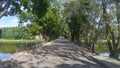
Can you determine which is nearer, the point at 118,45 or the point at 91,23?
the point at 118,45

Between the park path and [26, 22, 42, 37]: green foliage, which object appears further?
[26, 22, 42, 37]: green foliage

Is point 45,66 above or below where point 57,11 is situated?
below

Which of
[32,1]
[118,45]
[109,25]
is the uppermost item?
[32,1]

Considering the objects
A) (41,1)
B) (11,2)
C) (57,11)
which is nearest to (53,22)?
(57,11)

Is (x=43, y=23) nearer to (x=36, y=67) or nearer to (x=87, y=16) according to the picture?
(x=87, y=16)

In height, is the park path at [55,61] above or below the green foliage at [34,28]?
below

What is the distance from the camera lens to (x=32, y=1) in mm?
23281

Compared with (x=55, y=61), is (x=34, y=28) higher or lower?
higher

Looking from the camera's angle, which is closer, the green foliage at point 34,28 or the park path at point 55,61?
the park path at point 55,61

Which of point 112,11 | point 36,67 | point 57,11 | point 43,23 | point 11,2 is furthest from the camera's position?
point 57,11

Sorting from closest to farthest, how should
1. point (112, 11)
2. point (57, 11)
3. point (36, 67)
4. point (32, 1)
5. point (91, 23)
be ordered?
point (36, 67), point (32, 1), point (112, 11), point (91, 23), point (57, 11)

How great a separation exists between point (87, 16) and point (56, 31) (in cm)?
3284

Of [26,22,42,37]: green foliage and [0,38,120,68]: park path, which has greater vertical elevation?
[26,22,42,37]: green foliage

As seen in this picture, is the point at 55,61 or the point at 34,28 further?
the point at 34,28
